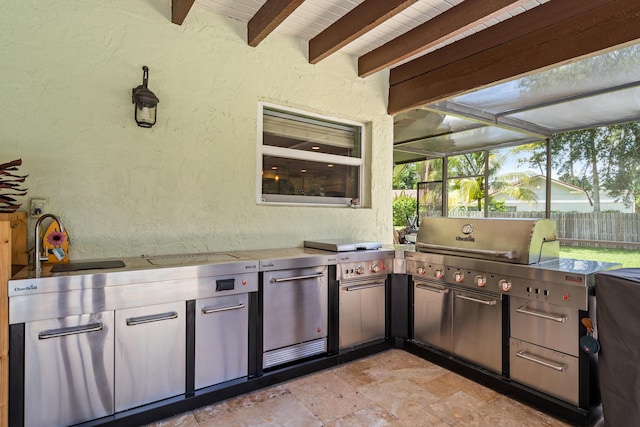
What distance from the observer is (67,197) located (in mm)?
2291

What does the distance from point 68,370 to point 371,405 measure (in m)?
1.81

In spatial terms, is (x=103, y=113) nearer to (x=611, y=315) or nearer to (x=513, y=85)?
(x=611, y=315)

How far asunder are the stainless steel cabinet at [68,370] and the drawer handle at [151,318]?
0.10 meters

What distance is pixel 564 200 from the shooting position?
6.66 meters

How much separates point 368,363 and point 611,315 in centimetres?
178

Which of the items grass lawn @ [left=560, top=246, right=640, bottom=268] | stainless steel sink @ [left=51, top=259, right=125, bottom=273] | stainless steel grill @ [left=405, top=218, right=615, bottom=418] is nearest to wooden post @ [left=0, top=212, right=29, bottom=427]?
stainless steel sink @ [left=51, top=259, right=125, bottom=273]

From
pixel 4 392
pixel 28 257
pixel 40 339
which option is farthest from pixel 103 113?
pixel 4 392

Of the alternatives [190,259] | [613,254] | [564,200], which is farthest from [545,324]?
[564,200]

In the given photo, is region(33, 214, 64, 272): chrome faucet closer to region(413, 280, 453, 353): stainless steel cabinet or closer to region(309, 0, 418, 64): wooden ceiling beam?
region(309, 0, 418, 64): wooden ceiling beam

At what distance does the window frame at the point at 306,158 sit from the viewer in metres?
3.21

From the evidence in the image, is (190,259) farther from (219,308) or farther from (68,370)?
(68,370)

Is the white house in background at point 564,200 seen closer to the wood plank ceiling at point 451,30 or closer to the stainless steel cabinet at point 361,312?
the wood plank ceiling at point 451,30

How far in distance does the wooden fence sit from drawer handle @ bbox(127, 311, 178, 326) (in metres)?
6.98

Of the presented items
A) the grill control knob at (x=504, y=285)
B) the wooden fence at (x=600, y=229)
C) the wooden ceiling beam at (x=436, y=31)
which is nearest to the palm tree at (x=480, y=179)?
the wooden fence at (x=600, y=229)
